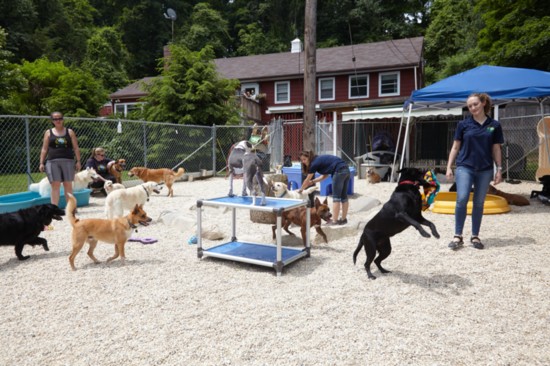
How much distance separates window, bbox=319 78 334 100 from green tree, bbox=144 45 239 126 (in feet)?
38.7

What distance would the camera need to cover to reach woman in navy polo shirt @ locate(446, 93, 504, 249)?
541 centimetres

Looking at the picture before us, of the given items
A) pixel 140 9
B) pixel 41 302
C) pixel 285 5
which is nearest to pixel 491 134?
pixel 41 302

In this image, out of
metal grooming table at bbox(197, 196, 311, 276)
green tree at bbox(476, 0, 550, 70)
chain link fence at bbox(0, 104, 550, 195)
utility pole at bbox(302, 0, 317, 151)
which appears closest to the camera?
metal grooming table at bbox(197, 196, 311, 276)

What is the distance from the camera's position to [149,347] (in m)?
3.09

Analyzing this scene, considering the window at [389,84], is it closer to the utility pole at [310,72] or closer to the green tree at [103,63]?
the utility pole at [310,72]

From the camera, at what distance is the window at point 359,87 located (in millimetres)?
28344

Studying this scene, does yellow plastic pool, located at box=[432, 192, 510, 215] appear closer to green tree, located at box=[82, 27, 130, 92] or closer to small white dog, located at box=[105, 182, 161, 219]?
small white dog, located at box=[105, 182, 161, 219]

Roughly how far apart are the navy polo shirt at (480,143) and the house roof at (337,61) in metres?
22.9

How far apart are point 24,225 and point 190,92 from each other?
13379mm

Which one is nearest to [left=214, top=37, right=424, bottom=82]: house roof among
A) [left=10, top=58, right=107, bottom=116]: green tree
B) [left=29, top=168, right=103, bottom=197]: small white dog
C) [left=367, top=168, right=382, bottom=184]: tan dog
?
[left=10, top=58, right=107, bottom=116]: green tree

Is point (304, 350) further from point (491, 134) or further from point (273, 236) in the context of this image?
point (491, 134)

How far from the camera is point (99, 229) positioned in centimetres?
494

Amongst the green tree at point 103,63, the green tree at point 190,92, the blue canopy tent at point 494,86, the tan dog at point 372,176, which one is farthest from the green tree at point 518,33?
the green tree at point 103,63

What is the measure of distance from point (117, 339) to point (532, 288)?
3786 millimetres
